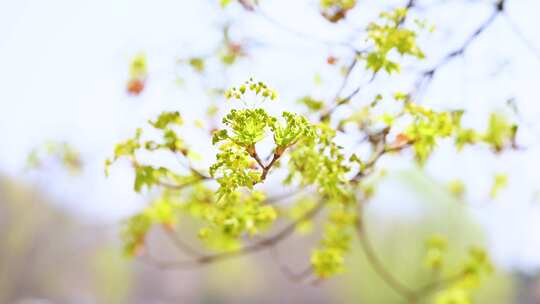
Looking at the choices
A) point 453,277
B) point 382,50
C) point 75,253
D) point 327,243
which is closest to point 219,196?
point 382,50

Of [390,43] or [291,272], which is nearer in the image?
[390,43]

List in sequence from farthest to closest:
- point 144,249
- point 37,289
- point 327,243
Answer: point 37,289, point 144,249, point 327,243

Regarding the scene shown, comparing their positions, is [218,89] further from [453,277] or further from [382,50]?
[453,277]

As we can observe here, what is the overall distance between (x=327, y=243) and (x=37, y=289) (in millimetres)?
19184

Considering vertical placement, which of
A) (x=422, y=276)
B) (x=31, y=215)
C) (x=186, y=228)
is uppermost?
(x=186, y=228)

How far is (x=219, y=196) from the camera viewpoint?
4.27ft

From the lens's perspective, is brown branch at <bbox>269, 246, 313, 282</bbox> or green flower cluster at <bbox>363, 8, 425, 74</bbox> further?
brown branch at <bbox>269, 246, 313, 282</bbox>

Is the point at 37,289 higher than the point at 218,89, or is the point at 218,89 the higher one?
the point at 37,289

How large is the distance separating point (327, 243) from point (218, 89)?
2.53 feet

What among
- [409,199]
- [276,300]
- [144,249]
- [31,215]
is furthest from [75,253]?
[144,249]

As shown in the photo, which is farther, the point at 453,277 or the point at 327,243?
the point at 453,277

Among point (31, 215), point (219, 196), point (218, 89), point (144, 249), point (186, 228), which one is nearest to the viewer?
point (219, 196)

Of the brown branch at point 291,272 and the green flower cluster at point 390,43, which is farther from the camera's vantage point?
the brown branch at point 291,272

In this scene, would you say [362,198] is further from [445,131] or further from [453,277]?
[445,131]
